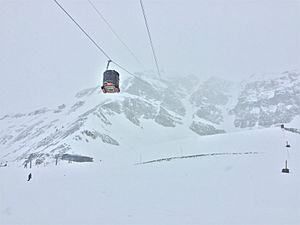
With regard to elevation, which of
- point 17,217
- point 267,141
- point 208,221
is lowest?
point 17,217

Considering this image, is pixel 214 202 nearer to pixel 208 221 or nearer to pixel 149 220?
pixel 208 221

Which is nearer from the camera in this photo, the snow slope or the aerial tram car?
the snow slope

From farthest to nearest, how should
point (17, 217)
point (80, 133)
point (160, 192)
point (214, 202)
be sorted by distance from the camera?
point (80, 133) < point (160, 192) < point (214, 202) < point (17, 217)

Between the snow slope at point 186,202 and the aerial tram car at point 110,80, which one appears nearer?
the snow slope at point 186,202

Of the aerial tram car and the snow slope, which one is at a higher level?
the aerial tram car

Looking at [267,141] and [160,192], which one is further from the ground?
[267,141]

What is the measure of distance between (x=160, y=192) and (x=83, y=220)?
6016 mm

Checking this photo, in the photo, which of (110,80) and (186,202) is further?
(110,80)

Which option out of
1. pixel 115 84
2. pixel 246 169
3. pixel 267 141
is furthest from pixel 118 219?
pixel 267 141

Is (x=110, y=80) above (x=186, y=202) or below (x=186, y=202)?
above

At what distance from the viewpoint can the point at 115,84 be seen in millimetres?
15742

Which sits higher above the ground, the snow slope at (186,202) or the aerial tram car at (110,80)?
the aerial tram car at (110,80)

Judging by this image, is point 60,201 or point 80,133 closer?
point 60,201

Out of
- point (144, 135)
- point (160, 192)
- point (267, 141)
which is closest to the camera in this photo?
point (160, 192)
